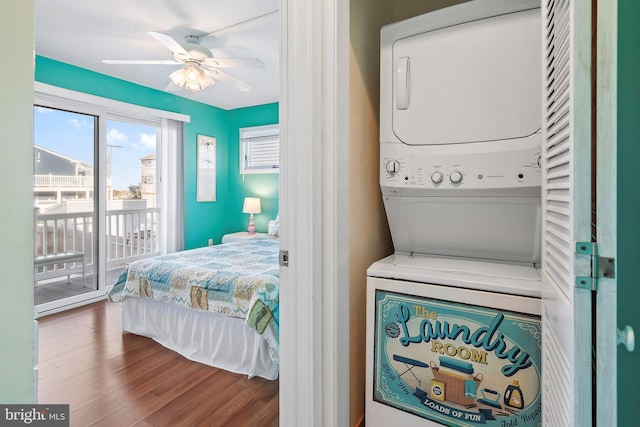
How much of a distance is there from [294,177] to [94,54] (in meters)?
3.23

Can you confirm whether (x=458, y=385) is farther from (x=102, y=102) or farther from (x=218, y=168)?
(x=218, y=168)

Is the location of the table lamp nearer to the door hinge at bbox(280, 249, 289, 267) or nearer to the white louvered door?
the door hinge at bbox(280, 249, 289, 267)

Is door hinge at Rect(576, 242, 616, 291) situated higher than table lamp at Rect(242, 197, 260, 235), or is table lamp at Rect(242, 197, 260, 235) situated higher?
table lamp at Rect(242, 197, 260, 235)

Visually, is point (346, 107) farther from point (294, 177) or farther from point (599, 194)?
point (599, 194)

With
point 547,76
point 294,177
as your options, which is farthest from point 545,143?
point 294,177

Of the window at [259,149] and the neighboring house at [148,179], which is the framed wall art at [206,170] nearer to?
the window at [259,149]

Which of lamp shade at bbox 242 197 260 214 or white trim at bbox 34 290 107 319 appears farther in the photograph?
lamp shade at bbox 242 197 260 214

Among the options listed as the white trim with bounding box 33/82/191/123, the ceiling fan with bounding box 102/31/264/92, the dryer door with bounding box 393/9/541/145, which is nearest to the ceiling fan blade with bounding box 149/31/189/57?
the ceiling fan with bounding box 102/31/264/92

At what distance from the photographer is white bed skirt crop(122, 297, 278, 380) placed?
7.43ft

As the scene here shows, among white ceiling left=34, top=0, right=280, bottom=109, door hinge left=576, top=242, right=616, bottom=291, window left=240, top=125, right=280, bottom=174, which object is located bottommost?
door hinge left=576, top=242, right=616, bottom=291

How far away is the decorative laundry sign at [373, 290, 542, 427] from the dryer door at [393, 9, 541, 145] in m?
0.66

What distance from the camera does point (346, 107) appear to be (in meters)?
1.25

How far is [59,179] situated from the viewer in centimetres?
366

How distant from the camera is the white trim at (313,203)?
1.16 m
